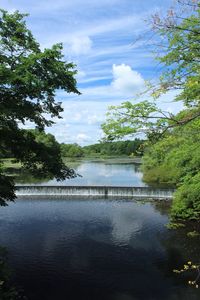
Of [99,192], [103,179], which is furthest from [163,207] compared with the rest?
[103,179]

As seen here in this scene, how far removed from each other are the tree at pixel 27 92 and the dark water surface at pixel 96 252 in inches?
190

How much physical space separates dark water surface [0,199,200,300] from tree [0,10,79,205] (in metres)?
4.82

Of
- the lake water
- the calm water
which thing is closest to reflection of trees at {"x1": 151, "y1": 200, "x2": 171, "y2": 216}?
the lake water

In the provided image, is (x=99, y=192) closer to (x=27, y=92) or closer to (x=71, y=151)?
(x=27, y=92)

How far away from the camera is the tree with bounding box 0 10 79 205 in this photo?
1044 cm

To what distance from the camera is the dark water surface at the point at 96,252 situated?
45.5 ft

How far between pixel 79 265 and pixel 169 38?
42.6ft

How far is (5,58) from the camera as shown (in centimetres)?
1095

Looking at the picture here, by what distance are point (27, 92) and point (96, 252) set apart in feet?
33.2

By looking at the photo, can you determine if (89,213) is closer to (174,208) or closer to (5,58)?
(174,208)

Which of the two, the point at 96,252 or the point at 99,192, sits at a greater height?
the point at 99,192

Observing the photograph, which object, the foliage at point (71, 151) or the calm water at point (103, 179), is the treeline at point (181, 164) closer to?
the calm water at point (103, 179)

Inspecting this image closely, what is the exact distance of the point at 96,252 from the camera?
18016 mm

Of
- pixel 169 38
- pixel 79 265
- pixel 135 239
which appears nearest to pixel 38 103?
pixel 169 38
